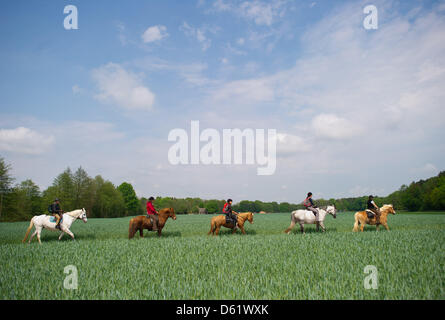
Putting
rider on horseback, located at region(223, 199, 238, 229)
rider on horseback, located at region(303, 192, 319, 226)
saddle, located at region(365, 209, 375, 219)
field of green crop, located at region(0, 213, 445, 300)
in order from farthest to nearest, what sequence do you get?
1. saddle, located at region(365, 209, 375, 219)
2. rider on horseback, located at region(303, 192, 319, 226)
3. rider on horseback, located at region(223, 199, 238, 229)
4. field of green crop, located at region(0, 213, 445, 300)

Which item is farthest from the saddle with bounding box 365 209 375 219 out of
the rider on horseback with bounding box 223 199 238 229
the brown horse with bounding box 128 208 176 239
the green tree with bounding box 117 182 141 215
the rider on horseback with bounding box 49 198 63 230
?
the green tree with bounding box 117 182 141 215

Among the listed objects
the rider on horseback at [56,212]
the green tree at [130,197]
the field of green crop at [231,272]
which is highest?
the rider on horseback at [56,212]

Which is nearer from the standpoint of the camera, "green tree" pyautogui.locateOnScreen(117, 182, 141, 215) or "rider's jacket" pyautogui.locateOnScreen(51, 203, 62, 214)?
"rider's jacket" pyautogui.locateOnScreen(51, 203, 62, 214)

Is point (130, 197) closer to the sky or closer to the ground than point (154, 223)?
closer to the ground

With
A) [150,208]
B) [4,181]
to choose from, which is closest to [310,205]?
[150,208]

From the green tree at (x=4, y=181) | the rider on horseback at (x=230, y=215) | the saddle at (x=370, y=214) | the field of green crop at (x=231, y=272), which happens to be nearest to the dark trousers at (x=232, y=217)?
the rider on horseback at (x=230, y=215)

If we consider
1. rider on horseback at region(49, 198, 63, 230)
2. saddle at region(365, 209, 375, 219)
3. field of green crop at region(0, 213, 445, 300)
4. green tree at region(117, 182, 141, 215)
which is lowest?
green tree at region(117, 182, 141, 215)

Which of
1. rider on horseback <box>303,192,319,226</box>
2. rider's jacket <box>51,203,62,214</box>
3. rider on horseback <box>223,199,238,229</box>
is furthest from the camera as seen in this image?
rider on horseback <box>303,192,319,226</box>

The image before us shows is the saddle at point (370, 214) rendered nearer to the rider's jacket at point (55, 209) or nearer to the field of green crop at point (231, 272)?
the field of green crop at point (231, 272)

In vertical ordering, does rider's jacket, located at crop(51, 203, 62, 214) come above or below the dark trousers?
above

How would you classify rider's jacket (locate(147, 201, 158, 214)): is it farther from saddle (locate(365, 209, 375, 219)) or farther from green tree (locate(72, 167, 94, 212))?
green tree (locate(72, 167, 94, 212))

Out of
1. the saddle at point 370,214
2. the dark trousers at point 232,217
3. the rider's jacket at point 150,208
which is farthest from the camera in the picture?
the saddle at point 370,214

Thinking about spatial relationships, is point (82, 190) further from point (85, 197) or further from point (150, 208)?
point (150, 208)
